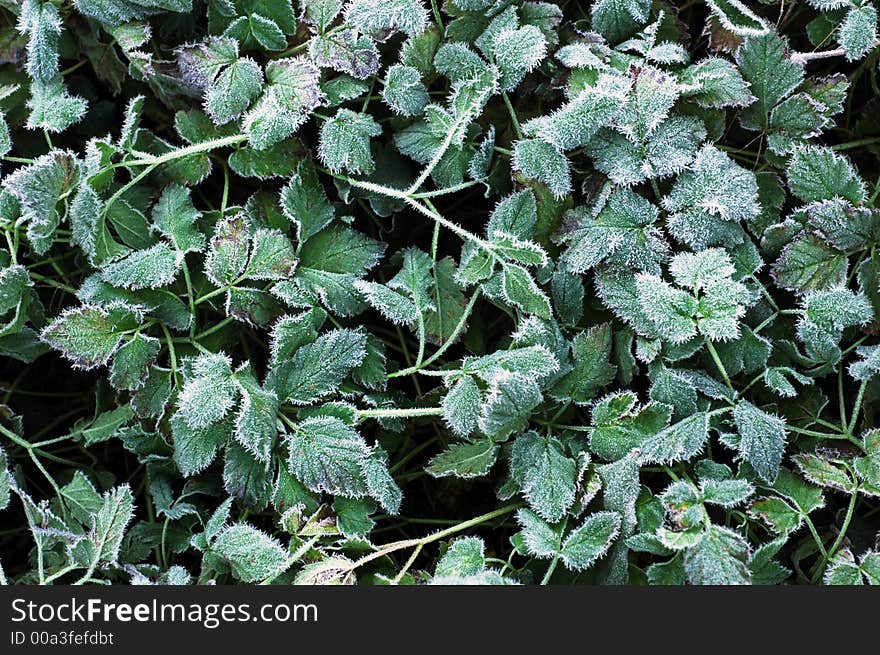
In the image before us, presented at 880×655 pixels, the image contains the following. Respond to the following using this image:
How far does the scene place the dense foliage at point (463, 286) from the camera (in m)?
1.24

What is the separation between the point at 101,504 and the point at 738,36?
1268 mm

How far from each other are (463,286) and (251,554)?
525 millimetres

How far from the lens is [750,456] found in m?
1.21

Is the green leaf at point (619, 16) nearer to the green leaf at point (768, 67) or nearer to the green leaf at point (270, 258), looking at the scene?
the green leaf at point (768, 67)

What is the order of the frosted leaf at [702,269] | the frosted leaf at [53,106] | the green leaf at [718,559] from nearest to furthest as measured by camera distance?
the green leaf at [718,559] < the frosted leaf at [702,269] < the frosted leaf at [53,106]

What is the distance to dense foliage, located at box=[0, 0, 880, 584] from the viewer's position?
48.8 inches

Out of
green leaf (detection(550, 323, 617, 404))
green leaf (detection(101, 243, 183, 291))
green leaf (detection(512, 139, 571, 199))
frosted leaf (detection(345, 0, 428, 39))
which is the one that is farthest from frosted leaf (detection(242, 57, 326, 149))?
green leaf (detection(550, 323, 617, 404))

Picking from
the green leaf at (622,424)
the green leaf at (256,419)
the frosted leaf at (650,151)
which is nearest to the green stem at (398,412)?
the green leaf at (256,419)

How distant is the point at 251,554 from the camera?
48.8 inches

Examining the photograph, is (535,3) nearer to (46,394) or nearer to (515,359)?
(515,359)

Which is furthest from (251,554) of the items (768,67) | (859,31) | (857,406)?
(859,31)

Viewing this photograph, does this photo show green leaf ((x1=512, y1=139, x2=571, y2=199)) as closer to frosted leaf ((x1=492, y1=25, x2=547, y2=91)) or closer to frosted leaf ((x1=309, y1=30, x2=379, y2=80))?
frosted leaf ((x1=492, y1=25, x2=547, y2=91))

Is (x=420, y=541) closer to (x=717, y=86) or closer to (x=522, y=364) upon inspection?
(x=522, y=364)

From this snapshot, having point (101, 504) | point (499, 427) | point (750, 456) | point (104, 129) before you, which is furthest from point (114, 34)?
point (750, 456)
